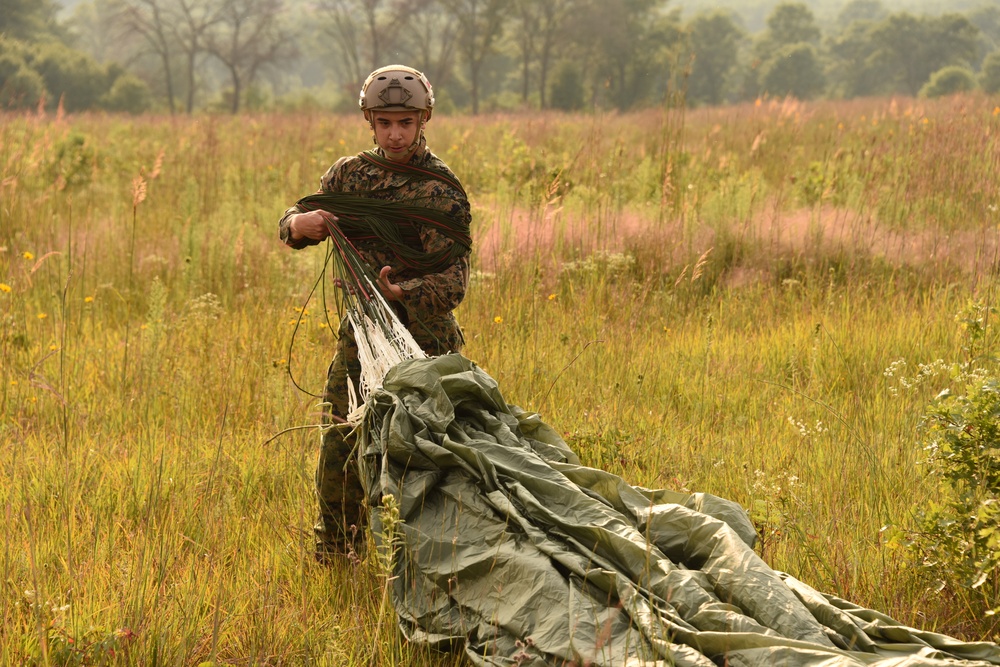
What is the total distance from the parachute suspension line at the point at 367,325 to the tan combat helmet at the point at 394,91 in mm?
425

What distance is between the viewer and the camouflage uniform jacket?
288 centimetres

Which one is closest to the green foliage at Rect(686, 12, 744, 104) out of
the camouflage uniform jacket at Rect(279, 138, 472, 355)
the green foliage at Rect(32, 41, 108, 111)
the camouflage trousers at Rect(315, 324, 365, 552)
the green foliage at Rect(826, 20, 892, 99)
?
the green foliage at Rect(826, 20, 892, 99)

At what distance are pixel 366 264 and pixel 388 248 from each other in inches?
5.7

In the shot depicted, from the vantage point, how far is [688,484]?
136 inches

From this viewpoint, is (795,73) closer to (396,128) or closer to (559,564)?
(396,128)

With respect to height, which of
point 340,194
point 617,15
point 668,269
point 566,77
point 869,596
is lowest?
point 869,596

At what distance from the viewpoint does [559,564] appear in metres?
2.33

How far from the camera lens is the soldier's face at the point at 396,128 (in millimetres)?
2855

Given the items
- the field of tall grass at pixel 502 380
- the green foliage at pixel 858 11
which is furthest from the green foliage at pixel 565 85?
the green foliage at pixel 858 11

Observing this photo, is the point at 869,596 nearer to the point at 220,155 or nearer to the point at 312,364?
the point at 312,364

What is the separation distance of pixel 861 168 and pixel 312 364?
669 cm

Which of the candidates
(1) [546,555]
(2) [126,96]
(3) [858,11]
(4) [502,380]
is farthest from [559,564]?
(3) [858,11]

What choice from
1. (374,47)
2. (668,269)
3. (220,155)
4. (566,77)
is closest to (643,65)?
(566,77)

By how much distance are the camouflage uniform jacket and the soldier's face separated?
93mm
